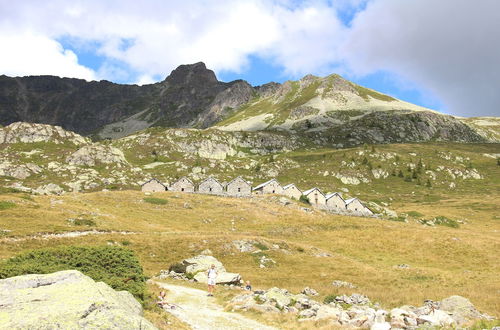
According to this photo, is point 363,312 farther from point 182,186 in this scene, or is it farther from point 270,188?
point 182,186

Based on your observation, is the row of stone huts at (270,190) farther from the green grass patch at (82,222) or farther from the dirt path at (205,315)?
the dirt path at (205,315)

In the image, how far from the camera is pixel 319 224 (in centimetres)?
8038

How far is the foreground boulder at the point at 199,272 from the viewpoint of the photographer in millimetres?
34034

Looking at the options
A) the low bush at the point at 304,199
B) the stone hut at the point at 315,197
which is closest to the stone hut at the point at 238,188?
the low bush at the point at 304,199

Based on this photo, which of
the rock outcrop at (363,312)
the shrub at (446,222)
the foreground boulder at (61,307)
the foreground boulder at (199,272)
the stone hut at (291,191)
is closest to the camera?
the foreground boulder at (61,307)

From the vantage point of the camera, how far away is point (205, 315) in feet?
69.8

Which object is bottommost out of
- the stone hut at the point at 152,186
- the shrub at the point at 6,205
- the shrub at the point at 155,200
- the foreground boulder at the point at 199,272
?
the foreground boulder at the point at 199,272

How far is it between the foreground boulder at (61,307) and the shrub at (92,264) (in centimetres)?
660

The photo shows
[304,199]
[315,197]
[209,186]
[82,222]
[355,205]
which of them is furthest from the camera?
[209,186]

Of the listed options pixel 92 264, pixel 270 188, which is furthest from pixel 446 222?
pixel 92 264

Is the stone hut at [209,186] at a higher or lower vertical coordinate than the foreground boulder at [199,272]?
higher

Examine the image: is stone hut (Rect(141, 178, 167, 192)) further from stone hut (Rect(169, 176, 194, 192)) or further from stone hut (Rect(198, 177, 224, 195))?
stone hut (Rect(198, 177, 224, 195))

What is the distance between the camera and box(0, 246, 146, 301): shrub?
61.9 feet

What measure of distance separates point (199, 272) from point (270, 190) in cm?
9382
